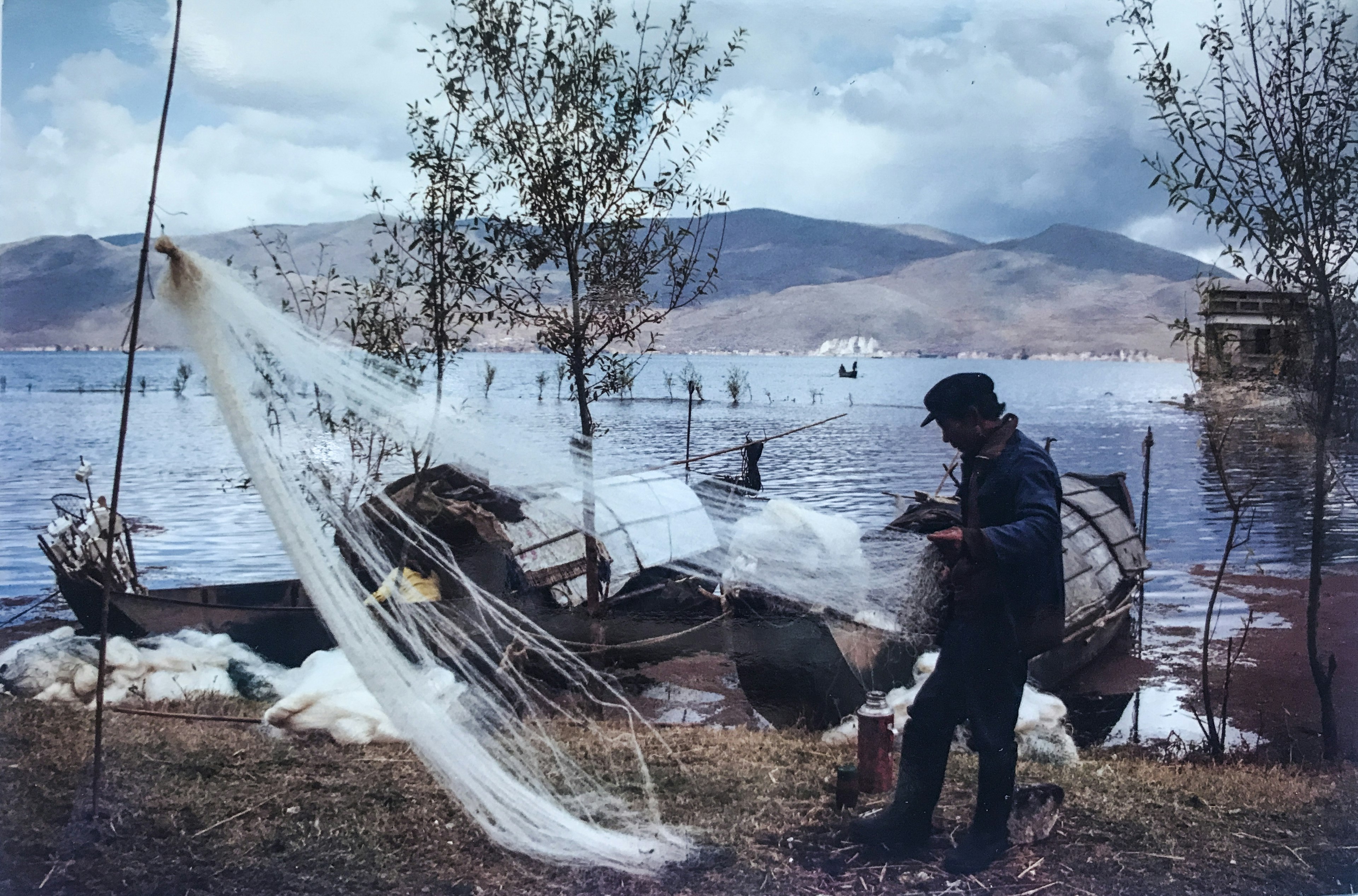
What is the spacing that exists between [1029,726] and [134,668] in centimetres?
400

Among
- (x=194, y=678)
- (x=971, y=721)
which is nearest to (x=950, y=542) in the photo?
(x=971, y=721)

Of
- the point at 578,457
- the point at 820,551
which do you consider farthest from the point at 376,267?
the point at 820,551

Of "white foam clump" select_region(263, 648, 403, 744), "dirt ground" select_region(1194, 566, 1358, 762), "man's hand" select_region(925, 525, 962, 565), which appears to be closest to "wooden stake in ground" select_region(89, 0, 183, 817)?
"white foam clump" select_region(263, 648, 403, 744)

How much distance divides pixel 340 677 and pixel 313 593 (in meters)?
0.83

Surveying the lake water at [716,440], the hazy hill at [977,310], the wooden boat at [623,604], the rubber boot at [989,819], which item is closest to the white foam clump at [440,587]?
the wooden boat at [623,604]

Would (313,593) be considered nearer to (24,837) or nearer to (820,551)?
(24,837)

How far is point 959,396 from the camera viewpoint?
3.06 m

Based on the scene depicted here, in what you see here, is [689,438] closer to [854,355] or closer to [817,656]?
[854,355]

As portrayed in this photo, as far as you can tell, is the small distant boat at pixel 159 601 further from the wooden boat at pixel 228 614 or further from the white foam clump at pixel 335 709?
the white foam clump at pixel 335 709

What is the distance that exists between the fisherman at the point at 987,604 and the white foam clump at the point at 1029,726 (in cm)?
36

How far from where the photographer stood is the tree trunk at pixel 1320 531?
4012 millimetres

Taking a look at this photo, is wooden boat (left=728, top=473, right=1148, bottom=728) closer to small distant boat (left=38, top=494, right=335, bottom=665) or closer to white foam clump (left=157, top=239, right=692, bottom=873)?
white foam clump (left=157, top=239, right=692, bottom=873)

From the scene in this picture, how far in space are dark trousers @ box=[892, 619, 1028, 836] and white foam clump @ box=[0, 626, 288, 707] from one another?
8.83 feet

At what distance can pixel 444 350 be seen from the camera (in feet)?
12.0
